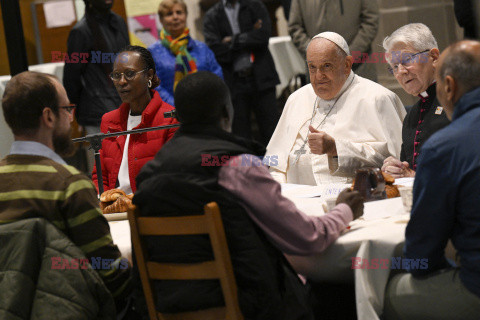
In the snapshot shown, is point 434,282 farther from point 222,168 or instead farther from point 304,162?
point 304,162

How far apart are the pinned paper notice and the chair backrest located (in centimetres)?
744

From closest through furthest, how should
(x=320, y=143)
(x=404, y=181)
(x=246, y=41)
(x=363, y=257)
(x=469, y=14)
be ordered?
(x=363, y=257)
(x=404, y=181)
(x=320, y=143)
(x=469, y=14)
(x=246, y=41)

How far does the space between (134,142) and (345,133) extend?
132 cm

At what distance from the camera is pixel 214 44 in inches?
277

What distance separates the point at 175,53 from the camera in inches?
256

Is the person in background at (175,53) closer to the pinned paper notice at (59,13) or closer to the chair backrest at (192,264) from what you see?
the pinned paper notice at (59,13)

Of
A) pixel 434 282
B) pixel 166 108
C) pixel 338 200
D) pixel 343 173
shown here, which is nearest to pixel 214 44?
pixel 166 108

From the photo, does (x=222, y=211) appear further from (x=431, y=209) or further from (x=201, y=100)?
(x=431, y=209)

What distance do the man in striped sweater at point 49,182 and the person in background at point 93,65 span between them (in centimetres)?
338

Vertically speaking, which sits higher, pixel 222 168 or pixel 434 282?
pixel 222 168

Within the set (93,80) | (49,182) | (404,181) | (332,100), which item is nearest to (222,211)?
(49,182)

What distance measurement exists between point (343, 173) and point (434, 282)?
1.67 metres

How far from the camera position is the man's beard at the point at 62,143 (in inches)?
114

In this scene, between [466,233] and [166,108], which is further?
[166,108]
